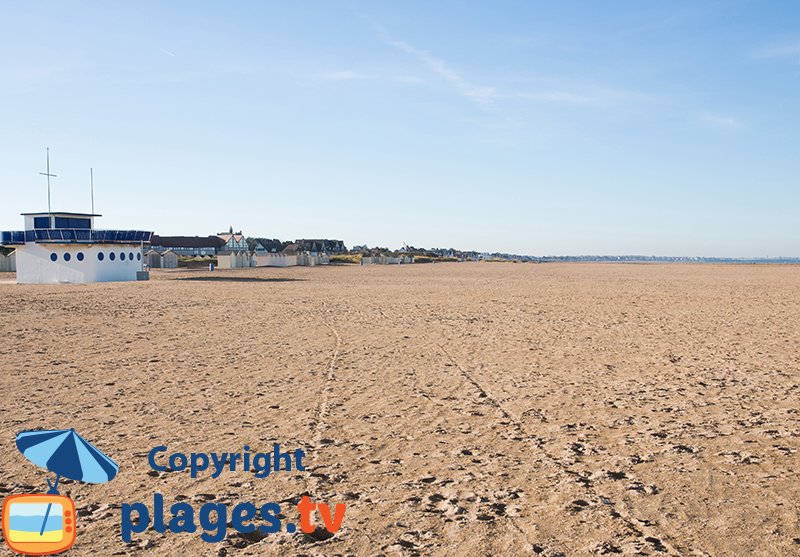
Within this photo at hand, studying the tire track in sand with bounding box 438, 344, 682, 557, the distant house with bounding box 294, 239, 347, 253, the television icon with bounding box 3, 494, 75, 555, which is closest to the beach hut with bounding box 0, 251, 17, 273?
the tire track in sand with bounding box 438, 344, 682, 557

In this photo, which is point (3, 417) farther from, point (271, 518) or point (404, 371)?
point (404, 371)

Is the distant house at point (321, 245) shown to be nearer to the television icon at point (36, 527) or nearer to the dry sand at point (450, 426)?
the dry sand at point (450, 426)

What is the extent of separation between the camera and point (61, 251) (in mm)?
36812

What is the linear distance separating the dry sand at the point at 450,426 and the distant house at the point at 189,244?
329ft

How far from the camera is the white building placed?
36.6 metres

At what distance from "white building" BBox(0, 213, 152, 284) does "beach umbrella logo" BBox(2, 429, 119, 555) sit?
35.1 metres

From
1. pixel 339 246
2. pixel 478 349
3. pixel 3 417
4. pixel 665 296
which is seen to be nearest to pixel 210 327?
pixel 478 349

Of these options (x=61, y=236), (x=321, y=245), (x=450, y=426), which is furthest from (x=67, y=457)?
(x=321, y=245)

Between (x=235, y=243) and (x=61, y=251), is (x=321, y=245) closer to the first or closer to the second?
(x=235, y=243)

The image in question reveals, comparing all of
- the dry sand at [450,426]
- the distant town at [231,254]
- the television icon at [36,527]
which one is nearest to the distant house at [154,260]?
the distant town at [231,254]

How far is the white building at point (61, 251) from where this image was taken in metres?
36.6

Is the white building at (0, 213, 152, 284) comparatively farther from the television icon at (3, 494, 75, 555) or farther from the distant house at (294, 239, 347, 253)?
the distant house at (294, 239, 347, 253)

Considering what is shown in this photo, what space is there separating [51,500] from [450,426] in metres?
3.95

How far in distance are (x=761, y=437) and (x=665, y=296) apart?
842 inches
